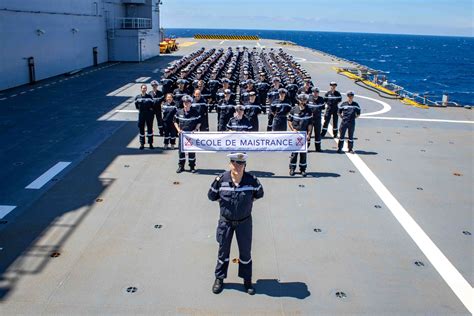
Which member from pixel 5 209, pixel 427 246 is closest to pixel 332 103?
pixel 427 246

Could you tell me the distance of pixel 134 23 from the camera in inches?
1526

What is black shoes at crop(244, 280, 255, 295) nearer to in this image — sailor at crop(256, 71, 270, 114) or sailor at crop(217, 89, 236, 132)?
sailor at crop(217, 89, 236, 132)

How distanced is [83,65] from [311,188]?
2663 centimetres

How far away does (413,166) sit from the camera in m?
11.5

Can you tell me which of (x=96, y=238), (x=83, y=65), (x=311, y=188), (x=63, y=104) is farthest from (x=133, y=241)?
(x=83, y=65)

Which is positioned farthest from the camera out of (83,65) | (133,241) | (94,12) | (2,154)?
(94,12)

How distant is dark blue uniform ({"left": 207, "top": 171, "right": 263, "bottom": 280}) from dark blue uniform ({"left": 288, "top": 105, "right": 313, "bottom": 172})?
16.1 feet

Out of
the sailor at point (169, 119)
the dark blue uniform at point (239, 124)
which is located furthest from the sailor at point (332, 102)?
the sailor at point (169, 119)

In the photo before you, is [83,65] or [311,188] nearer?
[311,188]

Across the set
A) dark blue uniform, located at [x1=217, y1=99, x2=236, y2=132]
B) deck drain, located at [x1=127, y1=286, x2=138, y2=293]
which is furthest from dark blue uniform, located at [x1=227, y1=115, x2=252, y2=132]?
deck drain, located at [x1=127, y1=286, x2=138, y2=293]

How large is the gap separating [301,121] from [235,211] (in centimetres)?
524

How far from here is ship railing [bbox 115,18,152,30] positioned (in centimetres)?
3856

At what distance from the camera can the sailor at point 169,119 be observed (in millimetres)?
11734

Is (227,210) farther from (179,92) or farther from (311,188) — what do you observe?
(179,92)
